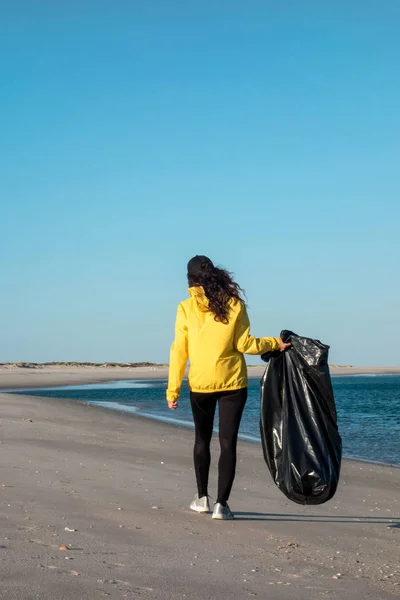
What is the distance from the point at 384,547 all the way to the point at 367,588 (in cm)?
119

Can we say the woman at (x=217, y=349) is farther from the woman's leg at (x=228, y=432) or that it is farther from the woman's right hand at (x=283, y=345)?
the woman's right hand at (x=283, y=345)

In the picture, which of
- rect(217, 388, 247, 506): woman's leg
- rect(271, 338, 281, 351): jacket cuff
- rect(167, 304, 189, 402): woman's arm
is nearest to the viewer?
rect(217, 388, 247, 506): woman's leg

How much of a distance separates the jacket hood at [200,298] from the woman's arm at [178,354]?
0.15 m

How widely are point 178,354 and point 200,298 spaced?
45 cm

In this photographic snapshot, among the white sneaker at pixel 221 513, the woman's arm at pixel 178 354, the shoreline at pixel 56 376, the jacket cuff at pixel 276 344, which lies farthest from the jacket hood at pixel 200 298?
the shoreline at pixel 56 376

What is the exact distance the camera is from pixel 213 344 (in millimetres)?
5805

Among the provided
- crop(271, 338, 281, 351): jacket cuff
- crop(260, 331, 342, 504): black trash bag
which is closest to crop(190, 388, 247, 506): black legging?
crop(260, 331, 342, 504): black trash bag

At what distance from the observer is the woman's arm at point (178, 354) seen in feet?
19.5

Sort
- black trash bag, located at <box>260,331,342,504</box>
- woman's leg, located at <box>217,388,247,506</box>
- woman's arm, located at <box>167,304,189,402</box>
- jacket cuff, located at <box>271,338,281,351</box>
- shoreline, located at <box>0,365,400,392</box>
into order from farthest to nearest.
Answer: shoreline, located at <box>0,365,400,392</box> < jacket cuff, located at <box>271,338,281,351</box> < woman's arm, located at <box>167,304,189,402</box> < woman's leg, located at <box>217,388,247,506</box> < black trash bag, located at <box>260,331,342,504</box>

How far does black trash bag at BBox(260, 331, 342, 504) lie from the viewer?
18.7 ft

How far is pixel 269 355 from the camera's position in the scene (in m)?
6.12

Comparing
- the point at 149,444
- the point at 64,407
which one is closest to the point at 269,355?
the point at 149,444

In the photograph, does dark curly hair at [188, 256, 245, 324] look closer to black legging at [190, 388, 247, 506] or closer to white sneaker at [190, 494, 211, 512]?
black legging at [190, 388, 247, 506]

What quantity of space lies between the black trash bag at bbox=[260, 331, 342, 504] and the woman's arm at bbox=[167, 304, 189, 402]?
0.61 m
